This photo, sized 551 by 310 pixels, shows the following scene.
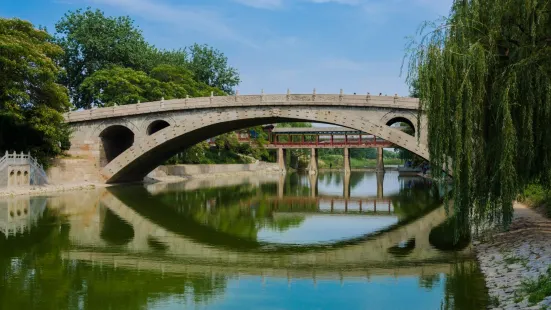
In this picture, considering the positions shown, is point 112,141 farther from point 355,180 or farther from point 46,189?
point 355,180

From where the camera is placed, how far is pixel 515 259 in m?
12.2

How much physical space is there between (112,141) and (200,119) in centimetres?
880

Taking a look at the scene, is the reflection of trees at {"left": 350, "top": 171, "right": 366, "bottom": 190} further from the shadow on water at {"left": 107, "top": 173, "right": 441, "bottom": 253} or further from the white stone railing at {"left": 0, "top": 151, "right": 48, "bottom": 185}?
the white stone railing at {"left": 0, "top": 151, "right": 48, "bottom": 185}

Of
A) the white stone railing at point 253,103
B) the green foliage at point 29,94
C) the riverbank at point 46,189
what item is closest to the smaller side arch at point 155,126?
the white stone railing at point 253,103

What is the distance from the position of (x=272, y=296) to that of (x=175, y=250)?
219 inches

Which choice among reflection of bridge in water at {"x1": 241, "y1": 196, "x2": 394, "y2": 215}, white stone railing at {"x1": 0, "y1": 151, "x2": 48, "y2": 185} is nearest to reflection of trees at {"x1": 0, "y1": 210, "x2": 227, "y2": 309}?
reflection of bridge in water at {"x1": 241, "y1": 196, "x2": 394, "y2": 215}

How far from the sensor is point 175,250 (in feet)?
50.4

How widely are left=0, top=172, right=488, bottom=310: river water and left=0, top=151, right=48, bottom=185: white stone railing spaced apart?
4.02m

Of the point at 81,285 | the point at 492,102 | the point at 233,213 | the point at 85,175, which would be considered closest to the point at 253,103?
the point at 233,213

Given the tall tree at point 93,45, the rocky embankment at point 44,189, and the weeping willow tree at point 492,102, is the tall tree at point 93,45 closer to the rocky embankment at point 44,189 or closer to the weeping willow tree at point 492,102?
the rocky embankment at point 44,189

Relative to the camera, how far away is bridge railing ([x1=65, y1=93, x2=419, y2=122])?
32122mm

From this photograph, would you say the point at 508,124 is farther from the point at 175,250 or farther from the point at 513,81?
the point at 175,250

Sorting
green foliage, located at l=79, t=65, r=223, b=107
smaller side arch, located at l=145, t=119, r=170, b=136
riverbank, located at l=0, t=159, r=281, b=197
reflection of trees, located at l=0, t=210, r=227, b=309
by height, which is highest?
green foliage, located at l=79, t=65, r=223, b=107

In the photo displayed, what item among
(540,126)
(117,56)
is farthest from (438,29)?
(117,56)
